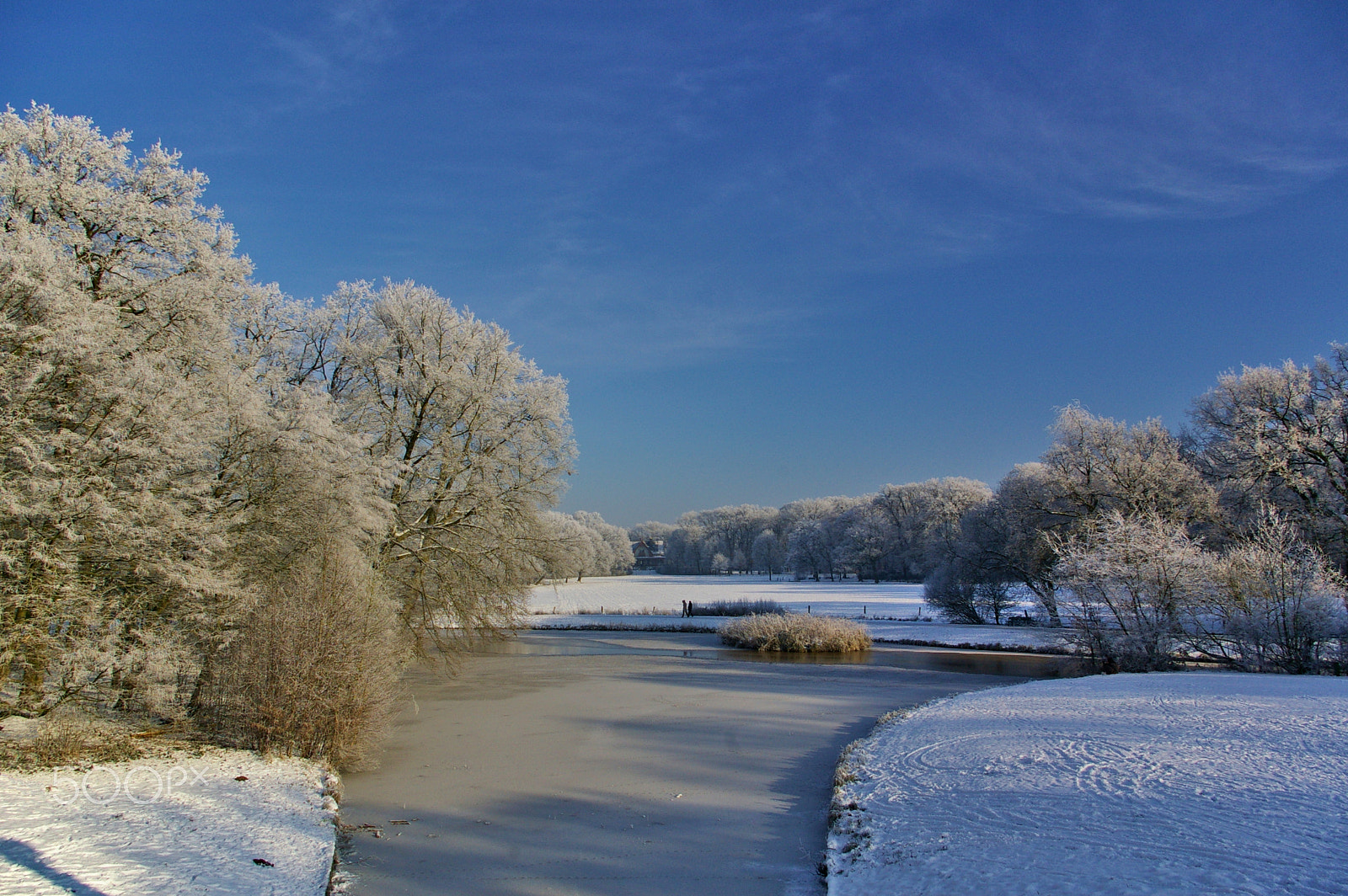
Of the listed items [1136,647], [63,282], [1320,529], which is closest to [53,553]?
[63,282]

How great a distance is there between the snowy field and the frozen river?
789 cm

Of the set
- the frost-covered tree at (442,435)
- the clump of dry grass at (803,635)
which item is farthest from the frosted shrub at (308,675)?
the clump of dry grass at (803,635)

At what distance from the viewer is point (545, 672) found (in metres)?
21.4

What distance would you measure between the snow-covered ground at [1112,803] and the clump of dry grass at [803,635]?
1792 centimetres

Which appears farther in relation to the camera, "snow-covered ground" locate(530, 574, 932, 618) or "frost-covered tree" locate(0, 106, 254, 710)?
"snow-covered ground" locate(530, 574, 932, 618)

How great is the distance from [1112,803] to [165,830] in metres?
8.95

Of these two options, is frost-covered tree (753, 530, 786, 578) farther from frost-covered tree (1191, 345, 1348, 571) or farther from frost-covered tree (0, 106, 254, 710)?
frost-covered tree (0, 106, 254, 710)

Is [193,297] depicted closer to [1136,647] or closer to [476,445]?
[476,445]

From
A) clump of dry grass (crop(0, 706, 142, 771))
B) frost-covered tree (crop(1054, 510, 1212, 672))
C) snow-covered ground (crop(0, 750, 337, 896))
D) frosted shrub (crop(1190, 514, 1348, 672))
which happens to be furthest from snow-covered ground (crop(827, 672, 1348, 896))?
clump of dry grass (crop(0, 706, 142, 771))

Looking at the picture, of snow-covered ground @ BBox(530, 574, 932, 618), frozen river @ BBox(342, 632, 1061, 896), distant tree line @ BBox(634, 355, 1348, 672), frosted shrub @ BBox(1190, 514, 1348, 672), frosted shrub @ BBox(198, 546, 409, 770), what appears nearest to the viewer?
frozen river @ BBox(342, 632, 1061, 896)

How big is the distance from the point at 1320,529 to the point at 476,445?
27929 mm

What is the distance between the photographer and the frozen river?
712cm

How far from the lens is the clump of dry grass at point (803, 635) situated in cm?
2934

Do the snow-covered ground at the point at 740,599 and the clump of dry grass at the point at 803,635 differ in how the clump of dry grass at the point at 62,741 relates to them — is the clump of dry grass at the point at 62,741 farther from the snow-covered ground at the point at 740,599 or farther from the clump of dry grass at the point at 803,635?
the snow-covered ground at the point at 740,599
